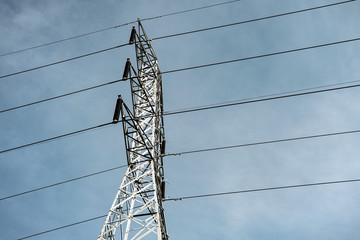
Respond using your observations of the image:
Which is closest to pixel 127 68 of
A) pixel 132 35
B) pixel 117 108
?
pixel 117 108

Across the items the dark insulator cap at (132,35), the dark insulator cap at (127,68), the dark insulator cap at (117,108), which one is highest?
the dark insulator cap at (132,35)

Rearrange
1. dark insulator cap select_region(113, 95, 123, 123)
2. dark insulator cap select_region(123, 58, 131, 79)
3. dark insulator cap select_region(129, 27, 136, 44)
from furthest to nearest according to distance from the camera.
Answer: dark insulator cap select_region(129, 27, 136, 44)
dark insulator cap select_region(123, 58, 131, 79)
dark insulator cap select_region(113, 95, 123, 123)

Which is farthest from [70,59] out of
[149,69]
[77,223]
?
[77,223]

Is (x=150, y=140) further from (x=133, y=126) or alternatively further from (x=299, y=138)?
(x=299, y=138)

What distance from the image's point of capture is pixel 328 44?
13211mm

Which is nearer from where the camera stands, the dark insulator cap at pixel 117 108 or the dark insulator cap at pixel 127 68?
the dark insulator cap at pixel 117 108

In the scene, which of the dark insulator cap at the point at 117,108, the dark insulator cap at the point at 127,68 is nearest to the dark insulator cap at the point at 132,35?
the dark insulator cap at the point at 127,68

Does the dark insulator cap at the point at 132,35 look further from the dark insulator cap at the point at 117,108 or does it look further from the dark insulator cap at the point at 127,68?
the dark insulator cap at the point at 117,108

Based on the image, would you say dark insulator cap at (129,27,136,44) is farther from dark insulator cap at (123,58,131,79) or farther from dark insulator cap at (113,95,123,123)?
dark insulator cap at (113,95,123,123)

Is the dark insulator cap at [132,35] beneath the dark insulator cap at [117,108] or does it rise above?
above

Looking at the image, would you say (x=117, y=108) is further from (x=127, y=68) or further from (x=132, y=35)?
(x=132, y=35)

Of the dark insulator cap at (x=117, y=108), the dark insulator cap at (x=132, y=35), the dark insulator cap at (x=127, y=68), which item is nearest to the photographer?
the dark insulator cap at (x=117, y=108)

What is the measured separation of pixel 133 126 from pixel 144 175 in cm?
192

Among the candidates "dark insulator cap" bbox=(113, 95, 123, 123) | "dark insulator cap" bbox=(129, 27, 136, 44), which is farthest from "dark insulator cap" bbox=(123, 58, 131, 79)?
"dark insulator cap" bbox=(129, 27, 136, 44)
